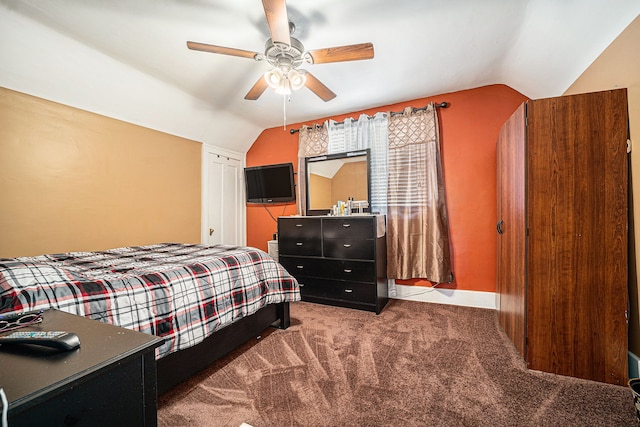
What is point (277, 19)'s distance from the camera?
1.67 m

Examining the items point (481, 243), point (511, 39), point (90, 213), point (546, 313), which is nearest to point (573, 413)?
point (546, 313)

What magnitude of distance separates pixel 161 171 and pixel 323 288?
96.5 inches

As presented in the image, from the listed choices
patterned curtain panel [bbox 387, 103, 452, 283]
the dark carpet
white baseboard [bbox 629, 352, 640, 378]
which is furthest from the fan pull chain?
white baseboard [bbox 629, 352, 640, 378]

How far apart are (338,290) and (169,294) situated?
1997 mm

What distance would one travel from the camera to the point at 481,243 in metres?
3.19

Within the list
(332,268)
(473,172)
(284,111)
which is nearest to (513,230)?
(473,172)

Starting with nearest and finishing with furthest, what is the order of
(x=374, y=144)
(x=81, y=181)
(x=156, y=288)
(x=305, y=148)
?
(x=156, y=288)
(x=81, y=181)
(x=374, y=144)
(x=305, y=148)

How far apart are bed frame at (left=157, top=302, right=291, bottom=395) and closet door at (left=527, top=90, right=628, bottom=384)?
1925 mm

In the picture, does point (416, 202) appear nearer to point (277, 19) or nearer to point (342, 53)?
point (342, 53)

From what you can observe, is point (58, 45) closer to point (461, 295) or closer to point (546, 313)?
point (546, 313)

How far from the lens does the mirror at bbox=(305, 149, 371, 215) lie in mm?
3601

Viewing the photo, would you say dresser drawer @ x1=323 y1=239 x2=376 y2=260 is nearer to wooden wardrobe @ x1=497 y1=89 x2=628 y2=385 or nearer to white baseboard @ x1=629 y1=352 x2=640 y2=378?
wooden wardrobe @ x1=497 y1=89 x2=628 y2=385

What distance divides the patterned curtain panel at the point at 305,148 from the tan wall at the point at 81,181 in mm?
1549

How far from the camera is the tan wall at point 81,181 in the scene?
232 centimetres
